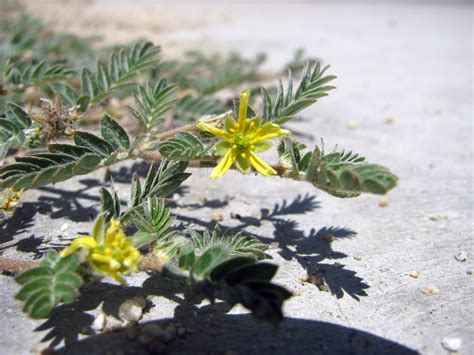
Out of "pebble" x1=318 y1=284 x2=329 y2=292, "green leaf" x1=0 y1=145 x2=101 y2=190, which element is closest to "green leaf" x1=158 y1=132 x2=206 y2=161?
"green leaf" x1=0 y1=145 x2=101 y2=190

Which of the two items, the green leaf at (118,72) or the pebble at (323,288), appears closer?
the pebble at (323,288)

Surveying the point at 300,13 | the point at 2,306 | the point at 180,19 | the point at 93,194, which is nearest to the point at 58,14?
the point at 180,19

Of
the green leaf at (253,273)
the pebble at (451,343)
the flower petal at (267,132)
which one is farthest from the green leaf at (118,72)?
the pebble at (451,343)

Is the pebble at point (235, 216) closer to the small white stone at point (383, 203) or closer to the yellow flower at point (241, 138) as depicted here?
the yellow flower at point (241, 138)

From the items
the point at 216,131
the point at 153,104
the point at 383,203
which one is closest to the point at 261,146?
the point at 216,131

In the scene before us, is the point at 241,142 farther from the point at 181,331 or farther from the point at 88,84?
the point at 88,84

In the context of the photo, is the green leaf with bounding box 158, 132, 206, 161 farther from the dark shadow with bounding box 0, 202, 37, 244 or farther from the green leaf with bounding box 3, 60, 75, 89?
the green leaf with bounding box 3, 60, 75, 89

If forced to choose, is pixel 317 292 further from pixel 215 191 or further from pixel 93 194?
pixel 93 194
